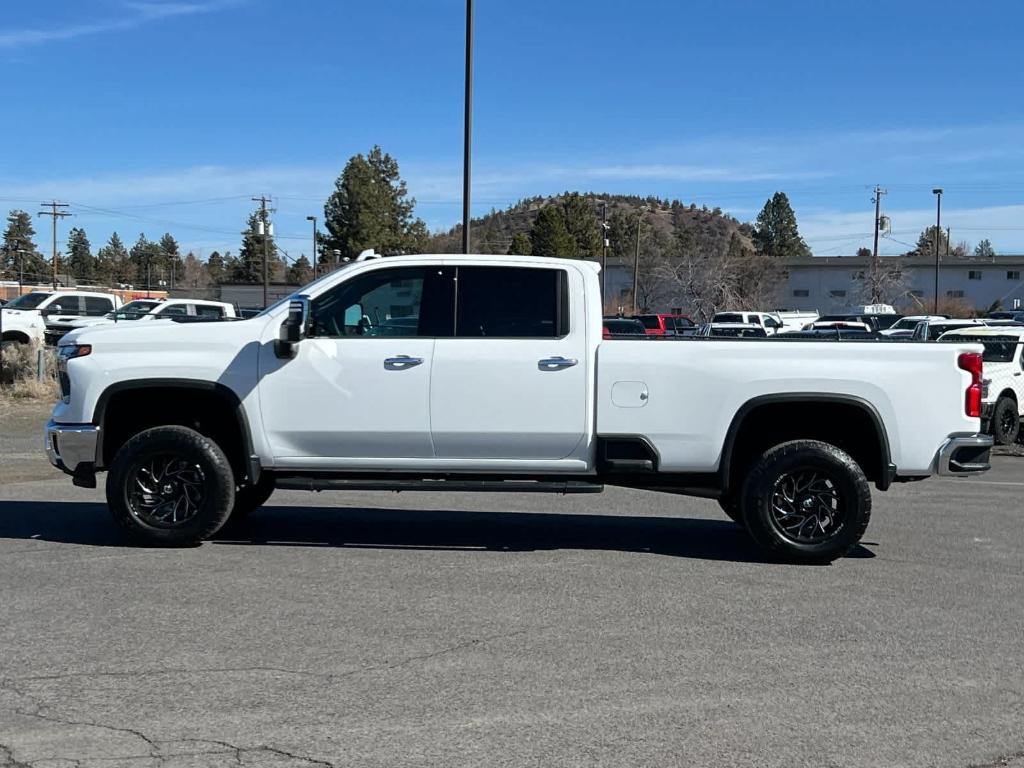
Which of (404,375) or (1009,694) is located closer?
(1009,694)

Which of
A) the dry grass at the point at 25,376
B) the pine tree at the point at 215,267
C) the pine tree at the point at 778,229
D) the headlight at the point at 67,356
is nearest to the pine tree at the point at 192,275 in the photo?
the pine tree at the point at 215,267

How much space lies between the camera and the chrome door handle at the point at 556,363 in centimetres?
823

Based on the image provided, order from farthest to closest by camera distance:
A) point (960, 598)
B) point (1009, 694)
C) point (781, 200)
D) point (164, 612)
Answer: point (781, 200), point (960, 598), point (164, 612), point (1009, 694)

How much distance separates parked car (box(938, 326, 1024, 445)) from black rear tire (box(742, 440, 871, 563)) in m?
9.76

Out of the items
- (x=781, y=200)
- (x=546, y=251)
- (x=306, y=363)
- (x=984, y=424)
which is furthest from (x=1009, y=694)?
(x=781, y=200)

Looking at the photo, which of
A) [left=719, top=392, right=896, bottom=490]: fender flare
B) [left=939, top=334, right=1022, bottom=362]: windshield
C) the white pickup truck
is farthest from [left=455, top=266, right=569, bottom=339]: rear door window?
[left=939, top=334, right=1022, bottom=362]: windshield

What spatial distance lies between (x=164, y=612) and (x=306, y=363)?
2285mm

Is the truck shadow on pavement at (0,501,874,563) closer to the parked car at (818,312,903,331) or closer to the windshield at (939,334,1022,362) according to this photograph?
the windshield at (939,334,1022,362)

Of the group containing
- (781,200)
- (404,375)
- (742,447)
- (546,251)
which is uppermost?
(781,200)

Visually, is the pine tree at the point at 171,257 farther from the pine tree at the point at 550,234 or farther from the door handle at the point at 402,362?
the door handle at the point at 402,362

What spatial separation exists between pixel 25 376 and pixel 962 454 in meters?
18.3

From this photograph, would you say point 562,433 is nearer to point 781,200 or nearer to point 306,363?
point 306,363

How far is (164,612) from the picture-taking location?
6.72 metres

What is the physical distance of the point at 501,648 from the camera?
6098mm
